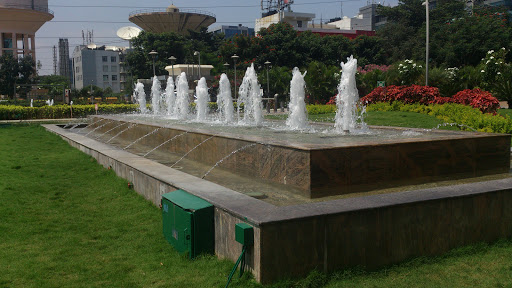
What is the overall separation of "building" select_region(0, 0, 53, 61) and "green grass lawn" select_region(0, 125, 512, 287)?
5689 cm

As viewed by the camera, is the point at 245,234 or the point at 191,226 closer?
the point at 245,234

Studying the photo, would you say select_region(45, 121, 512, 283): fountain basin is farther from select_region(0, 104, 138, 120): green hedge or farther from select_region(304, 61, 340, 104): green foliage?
select_region(304, 61, 340, 104): green foliage

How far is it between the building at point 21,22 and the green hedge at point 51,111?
3292 centimetres

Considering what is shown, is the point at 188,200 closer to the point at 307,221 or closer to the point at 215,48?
the point at 307,221

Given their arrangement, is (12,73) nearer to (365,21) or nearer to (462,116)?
(462,116)

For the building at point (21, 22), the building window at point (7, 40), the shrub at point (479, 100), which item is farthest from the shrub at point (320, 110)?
the building window at point (7, 40)

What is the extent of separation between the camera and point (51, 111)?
28.2 m

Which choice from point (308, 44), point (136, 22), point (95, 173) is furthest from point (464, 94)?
point (136, 22)

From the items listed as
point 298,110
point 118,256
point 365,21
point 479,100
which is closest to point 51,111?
point 298,110

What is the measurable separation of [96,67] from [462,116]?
8619cm

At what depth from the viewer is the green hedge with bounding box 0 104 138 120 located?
87.0 feet

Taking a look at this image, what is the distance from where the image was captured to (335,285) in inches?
157

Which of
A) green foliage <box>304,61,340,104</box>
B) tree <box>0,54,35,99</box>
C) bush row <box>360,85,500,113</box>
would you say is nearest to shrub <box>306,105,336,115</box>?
bush row <box>360,85,500,113</box>

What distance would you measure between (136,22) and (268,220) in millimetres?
72491
